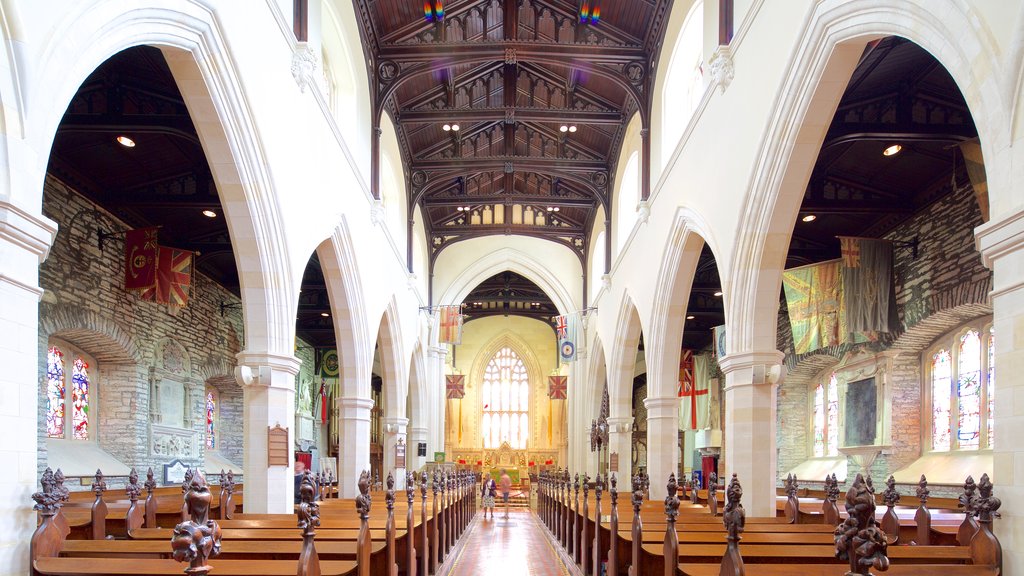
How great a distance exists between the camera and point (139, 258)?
1366cm

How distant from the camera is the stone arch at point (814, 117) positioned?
4.88m

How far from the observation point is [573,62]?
1495 cm

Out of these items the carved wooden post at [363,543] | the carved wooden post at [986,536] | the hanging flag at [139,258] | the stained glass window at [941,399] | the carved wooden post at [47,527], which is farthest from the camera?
the stained glass window at [941,399]

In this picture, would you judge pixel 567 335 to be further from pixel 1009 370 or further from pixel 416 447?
pixel 1009 370

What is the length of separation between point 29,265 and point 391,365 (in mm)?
14517

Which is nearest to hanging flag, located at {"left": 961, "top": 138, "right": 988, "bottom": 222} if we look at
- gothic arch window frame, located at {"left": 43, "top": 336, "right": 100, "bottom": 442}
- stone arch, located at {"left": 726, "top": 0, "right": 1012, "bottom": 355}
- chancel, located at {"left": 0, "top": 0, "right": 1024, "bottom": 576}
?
chancel, located at {"left": 0, "top": 0, "right": 1024, "bottom": 576}

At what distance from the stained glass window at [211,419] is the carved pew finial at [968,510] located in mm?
17258

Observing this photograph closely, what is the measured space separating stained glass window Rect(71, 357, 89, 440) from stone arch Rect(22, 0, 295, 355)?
243 inches

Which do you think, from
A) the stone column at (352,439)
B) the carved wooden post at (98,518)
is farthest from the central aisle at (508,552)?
the carved wooden post at (98,518)

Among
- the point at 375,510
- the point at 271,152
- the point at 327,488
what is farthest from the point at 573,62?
the point at 327,488

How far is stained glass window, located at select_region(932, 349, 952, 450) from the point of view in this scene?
13789mm

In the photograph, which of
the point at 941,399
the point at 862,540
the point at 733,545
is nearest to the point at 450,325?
the point at 941,399

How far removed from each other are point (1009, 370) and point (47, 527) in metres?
5.74

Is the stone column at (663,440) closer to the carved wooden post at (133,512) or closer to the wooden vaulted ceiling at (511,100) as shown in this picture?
the wooden vaulted ceiling at (511,100)
